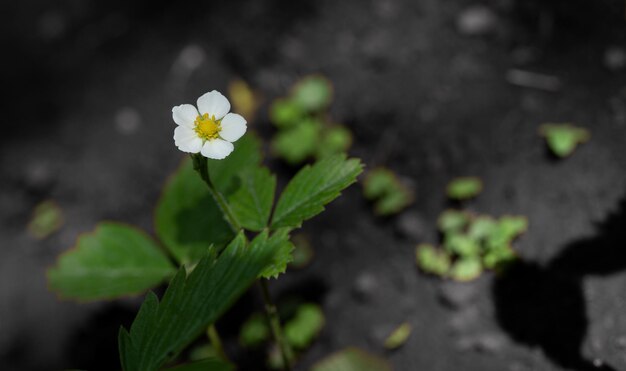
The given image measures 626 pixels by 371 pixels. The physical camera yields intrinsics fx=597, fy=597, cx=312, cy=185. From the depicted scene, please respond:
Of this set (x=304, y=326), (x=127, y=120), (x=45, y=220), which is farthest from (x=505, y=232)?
(x=45, y=220)

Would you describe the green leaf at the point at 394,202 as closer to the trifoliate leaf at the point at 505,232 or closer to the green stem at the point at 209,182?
the trifoliate leaf at the point at 505,232

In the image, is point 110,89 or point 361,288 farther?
point 110,89

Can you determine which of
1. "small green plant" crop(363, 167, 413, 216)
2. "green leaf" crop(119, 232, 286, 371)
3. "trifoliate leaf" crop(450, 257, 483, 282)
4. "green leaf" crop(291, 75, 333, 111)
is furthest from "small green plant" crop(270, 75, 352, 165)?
"green leaf" crop(119, 232, 286, 371)

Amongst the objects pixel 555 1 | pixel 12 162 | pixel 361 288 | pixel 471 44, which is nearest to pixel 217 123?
pixel 361 288

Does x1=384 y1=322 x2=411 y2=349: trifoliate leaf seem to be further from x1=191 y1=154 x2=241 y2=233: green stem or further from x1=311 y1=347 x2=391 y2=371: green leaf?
x1=191 y1=154 x2=241 y2=233: green stem

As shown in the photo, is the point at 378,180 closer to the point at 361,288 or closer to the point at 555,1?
the point at 361,288

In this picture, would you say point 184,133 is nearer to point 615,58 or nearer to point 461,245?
point 461,245
